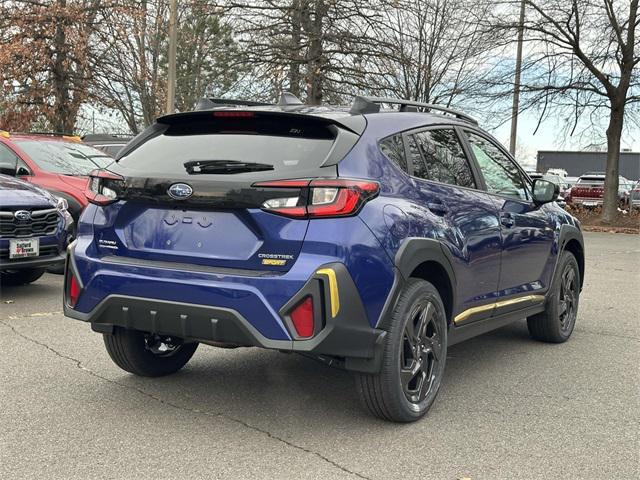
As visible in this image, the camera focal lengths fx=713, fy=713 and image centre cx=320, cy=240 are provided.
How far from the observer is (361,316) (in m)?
3.47

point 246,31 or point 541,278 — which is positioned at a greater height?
point 246,31

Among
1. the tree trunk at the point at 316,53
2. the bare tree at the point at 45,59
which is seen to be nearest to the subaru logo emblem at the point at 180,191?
the tree trunk at the point at 316,53

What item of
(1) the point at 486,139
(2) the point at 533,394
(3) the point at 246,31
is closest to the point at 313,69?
(3) the point at 246,31

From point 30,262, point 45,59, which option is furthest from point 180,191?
point 45,59

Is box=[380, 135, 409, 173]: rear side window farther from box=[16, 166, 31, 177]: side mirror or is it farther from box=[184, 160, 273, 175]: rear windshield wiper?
box=[16, 166, 31, 177]: side mirror

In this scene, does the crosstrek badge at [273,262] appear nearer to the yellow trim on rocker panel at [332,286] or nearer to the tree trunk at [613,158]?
the yellow trim on rocker panel at [332,286]

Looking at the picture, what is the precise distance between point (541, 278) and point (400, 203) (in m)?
2.24

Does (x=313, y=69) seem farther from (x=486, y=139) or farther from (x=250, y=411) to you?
(x=250, y=411)

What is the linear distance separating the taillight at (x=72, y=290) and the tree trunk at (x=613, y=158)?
67.4ft

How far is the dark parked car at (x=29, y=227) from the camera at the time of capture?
701 centimetres

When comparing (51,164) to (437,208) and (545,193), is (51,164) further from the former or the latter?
(437,208)

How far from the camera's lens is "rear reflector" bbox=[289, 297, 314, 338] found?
11.0 feet

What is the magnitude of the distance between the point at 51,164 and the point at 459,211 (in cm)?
675

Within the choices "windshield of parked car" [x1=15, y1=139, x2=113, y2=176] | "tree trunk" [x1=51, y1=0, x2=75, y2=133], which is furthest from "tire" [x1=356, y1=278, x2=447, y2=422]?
"tree trunk" [x1=51, y1=0, x2=75, y2=133]
